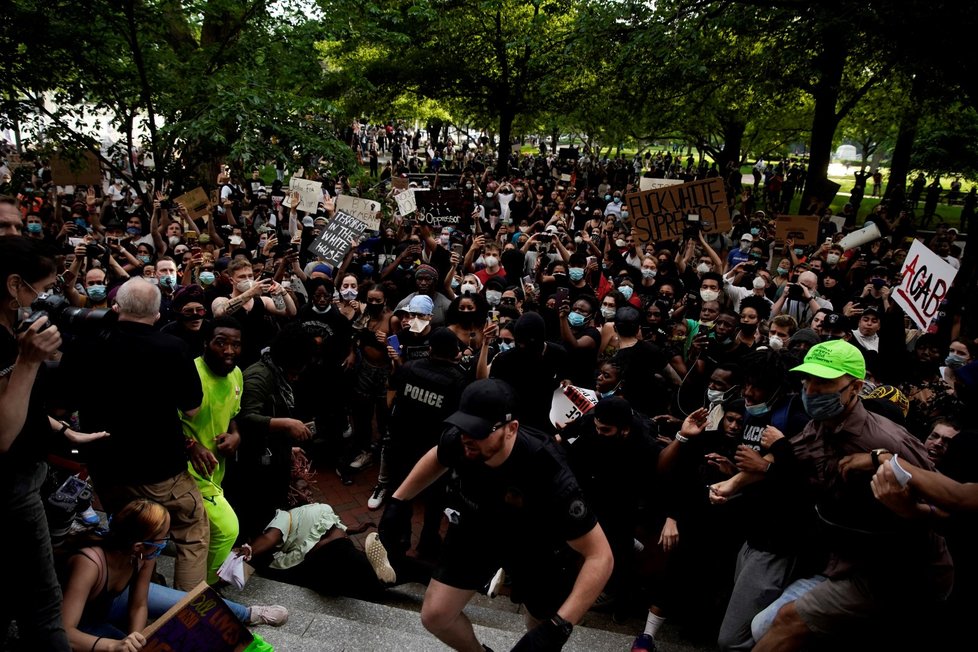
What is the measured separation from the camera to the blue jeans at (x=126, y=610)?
3.12m

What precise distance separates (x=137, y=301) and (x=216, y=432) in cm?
100

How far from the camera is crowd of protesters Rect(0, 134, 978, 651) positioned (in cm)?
296

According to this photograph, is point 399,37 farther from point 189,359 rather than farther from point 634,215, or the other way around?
point 189,359

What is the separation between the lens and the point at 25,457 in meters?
2.64

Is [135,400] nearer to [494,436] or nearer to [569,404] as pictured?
[494,436]

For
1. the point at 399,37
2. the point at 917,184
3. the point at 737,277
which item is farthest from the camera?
the point at 917,184

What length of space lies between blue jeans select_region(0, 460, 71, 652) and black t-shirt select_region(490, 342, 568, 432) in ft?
11.0

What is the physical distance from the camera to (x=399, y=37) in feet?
46.4

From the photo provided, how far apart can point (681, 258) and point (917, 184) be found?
763 inches

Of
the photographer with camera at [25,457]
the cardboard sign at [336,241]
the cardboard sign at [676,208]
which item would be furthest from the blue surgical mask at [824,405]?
the cardboard sign at [676,208]

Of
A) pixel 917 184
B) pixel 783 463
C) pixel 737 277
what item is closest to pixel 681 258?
pixel 737 277

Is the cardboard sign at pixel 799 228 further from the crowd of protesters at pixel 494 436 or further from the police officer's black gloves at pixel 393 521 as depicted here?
the police officer's black gloves at pixel 393 521

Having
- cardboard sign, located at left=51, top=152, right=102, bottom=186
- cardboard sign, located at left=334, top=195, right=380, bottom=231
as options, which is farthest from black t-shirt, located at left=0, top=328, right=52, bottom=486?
cardboard sign, located at left=51, top=152, right=102, bottom=186

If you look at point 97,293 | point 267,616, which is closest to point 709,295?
point 267,616
